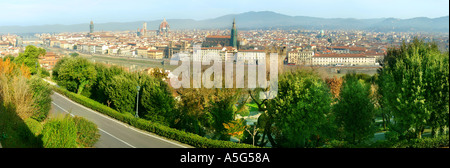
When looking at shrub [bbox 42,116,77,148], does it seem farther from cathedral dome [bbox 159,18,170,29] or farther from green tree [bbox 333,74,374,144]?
cathedral dome [bbox 159,18,170,29]

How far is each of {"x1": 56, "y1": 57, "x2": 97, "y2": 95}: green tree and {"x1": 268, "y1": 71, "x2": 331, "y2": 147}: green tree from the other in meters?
7.56

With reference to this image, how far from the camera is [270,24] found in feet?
318

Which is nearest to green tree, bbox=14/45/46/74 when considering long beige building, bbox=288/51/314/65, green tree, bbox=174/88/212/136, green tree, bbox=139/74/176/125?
green tree, bbox=139/74/176/125

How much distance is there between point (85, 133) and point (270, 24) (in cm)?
9372

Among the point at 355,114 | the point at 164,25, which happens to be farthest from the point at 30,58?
the point at 164,25

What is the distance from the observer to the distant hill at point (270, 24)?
63.9 metres

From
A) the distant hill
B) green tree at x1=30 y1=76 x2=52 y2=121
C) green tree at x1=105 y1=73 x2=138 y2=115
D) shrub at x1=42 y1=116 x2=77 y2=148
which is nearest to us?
shrub at x1=42 y1=116 x2=77 y2=148

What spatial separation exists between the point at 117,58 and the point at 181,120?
47.2m

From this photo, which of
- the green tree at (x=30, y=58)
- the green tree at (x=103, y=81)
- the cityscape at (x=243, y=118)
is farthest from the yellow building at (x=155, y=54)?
the cityscape at (x=243, y=118)

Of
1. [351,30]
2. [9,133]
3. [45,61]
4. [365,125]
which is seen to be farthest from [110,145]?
[351,30]

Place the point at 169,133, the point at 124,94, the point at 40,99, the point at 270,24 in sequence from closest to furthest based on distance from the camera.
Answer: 1. the point at 169,133
2. the point at 40,99
3. the point at 124,94
4. the point at 270,24

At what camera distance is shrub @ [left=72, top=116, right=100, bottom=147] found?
224 inches

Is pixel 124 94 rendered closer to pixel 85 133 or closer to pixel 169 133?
pixel 169 133
